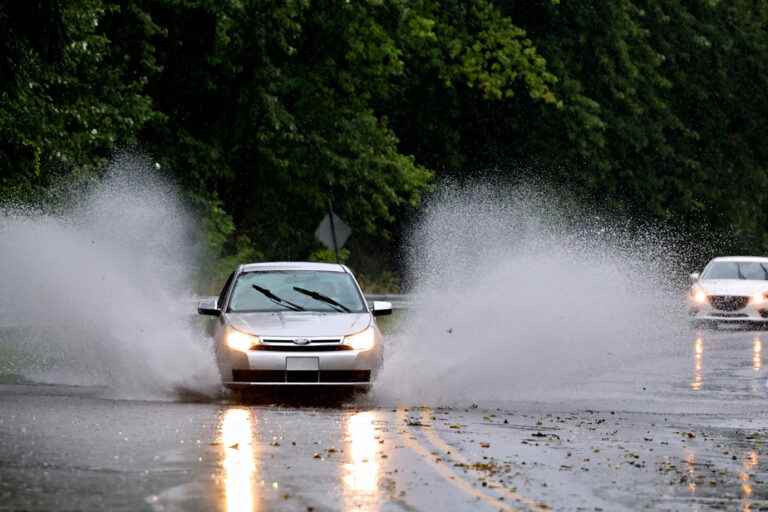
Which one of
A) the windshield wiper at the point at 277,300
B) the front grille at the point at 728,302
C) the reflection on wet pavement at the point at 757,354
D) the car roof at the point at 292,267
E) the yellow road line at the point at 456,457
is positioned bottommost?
the reflection on wet pavement at the point at 757,354

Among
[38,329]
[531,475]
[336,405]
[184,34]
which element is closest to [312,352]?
[336,405]

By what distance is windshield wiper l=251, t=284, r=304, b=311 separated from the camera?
68.0ft

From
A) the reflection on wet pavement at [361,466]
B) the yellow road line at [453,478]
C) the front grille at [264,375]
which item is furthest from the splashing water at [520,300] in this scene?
the yellow road line at [453,478]

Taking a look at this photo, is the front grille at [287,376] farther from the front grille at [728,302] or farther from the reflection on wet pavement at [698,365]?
the front grille at [728,302]

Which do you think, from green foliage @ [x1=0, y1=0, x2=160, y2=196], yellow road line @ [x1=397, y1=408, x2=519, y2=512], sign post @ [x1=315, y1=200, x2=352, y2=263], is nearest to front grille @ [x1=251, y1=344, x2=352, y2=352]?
yellow road line @ [x1=397, y1=408, x2=519, y2=512]

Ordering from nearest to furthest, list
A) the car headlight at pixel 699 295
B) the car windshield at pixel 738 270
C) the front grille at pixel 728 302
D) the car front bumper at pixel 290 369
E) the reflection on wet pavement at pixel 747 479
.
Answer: the reflection on wet pavement at pixel 747 479 → the car front bumper at pixel 290 369 → the front grille at pixel 728 302 → the car headlight at pixel 699 295 → the car windshield at pixel 738 270

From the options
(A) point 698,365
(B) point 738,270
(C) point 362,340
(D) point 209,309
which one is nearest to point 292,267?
(D) point 209,309

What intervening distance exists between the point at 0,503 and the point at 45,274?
17223 mm

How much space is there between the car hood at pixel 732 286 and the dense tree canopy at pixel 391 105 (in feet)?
35.3

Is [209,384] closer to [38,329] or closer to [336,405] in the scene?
[336,405]

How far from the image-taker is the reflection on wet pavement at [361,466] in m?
11.7

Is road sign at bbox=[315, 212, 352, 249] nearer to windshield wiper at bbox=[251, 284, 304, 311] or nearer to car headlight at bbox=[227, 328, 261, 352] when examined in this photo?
windshield wiper at bbox=[251, 284, 304, 311]

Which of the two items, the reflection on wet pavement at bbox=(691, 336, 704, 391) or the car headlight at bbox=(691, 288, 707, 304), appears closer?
the reflection on wet pavement at bbox=(691, 336, 704, 391)

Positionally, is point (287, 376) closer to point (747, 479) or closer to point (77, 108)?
point (747, 479)
